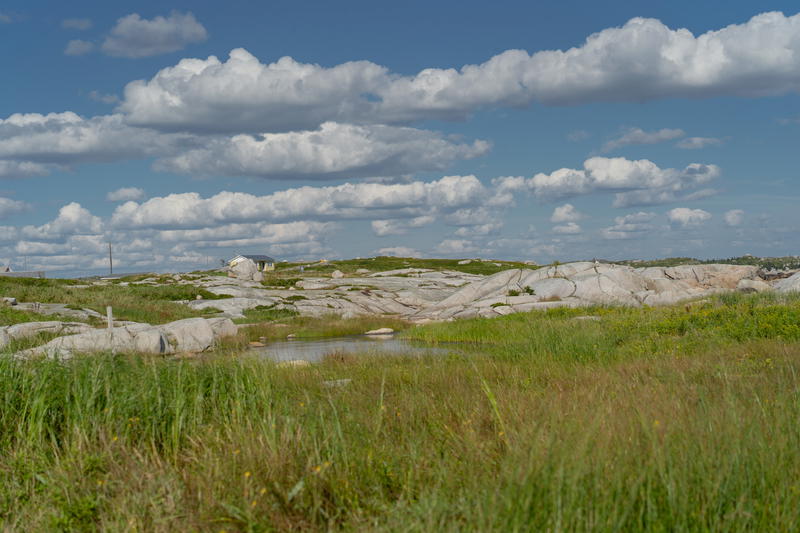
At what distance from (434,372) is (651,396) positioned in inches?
205

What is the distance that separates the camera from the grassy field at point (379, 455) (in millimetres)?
4438

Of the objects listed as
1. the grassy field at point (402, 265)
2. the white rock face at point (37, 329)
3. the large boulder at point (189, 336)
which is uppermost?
the grassy field at point (402, 265)

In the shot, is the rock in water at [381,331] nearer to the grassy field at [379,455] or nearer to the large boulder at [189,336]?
Result: the large boulder at [189,336]

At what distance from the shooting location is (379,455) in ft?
20.2

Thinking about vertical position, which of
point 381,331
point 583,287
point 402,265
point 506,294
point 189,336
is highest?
point 402,265

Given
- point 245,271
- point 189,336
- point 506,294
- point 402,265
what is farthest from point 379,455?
point 402,265

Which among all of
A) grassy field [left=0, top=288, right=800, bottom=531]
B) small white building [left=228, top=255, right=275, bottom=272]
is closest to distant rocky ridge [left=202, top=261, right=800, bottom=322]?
grassy field [left=0, top=288, right=800, bottom=531]

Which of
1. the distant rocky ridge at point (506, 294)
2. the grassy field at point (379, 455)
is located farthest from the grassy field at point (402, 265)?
the grassy field at point (379, 455)

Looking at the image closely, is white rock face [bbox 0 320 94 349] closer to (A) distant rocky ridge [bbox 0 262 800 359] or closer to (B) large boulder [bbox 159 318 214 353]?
(A) distant rocky ridge [bbox 0 262 800 359]

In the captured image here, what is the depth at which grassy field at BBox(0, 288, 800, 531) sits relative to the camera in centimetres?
444

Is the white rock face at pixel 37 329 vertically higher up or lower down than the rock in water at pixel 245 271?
lower down

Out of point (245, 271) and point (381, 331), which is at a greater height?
point (245, 271)

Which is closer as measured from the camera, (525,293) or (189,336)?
(189,336)

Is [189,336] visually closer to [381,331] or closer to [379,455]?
[381,331]
